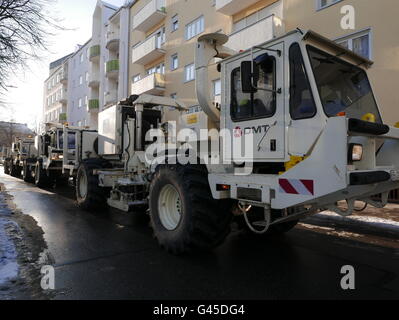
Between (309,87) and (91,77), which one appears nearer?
(309,87)

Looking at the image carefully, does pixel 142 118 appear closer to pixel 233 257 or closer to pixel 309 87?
pixel 233 257

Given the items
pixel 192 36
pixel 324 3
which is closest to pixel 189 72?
pixel 192 36

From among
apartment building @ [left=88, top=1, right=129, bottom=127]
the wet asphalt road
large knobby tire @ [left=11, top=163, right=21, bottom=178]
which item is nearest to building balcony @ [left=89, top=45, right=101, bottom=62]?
apartment building @ [left=88, top=1, right=129, bottom=127]

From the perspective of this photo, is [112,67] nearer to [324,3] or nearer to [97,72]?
[97,72]

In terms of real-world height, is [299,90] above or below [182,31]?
below

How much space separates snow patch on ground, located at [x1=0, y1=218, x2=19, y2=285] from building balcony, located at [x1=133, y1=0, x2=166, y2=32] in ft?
65.8

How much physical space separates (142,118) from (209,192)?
4207mm

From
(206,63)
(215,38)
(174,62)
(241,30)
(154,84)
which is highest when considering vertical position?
(174,62)

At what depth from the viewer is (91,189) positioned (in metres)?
8.18

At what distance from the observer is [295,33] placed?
12.7 feet

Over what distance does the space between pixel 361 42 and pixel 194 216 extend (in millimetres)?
9906

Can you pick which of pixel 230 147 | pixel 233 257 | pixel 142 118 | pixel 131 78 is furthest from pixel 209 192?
pixel 131 78

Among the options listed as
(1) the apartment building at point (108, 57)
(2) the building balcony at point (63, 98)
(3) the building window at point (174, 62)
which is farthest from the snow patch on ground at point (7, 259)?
(2) the building balcony at point (63, 98)
